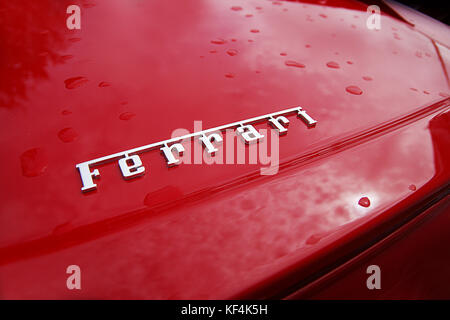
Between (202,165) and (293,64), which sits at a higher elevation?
(293,64)

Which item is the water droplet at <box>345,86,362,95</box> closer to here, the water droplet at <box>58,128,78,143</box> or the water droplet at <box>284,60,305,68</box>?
the water droplet at <box>284,60,305,68</box>

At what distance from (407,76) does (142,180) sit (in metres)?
0.88

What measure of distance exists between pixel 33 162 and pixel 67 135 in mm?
90

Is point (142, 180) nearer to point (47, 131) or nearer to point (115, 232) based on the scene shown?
point (115, 232)

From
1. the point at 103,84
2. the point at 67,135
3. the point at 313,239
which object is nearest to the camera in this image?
the point at 313,239

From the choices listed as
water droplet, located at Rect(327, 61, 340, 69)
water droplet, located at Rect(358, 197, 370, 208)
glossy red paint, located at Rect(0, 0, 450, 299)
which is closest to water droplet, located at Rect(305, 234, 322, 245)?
glossy red paint, located at Rect(0, 0, 450, 299)

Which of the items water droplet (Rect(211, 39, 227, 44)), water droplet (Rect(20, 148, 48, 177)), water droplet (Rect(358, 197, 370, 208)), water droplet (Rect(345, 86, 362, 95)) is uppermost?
water droplet (Rect(211, 39, 227, 44))

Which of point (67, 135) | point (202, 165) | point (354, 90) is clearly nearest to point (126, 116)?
point (67, 135)

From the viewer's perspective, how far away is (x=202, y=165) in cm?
62

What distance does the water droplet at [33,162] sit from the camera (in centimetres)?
58

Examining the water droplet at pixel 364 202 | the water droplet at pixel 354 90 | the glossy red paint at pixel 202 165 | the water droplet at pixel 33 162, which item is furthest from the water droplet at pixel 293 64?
the water droplet at pixel 33 162

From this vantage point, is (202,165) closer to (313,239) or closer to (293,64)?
(313,239)

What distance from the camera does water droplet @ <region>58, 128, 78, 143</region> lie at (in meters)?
0.64
